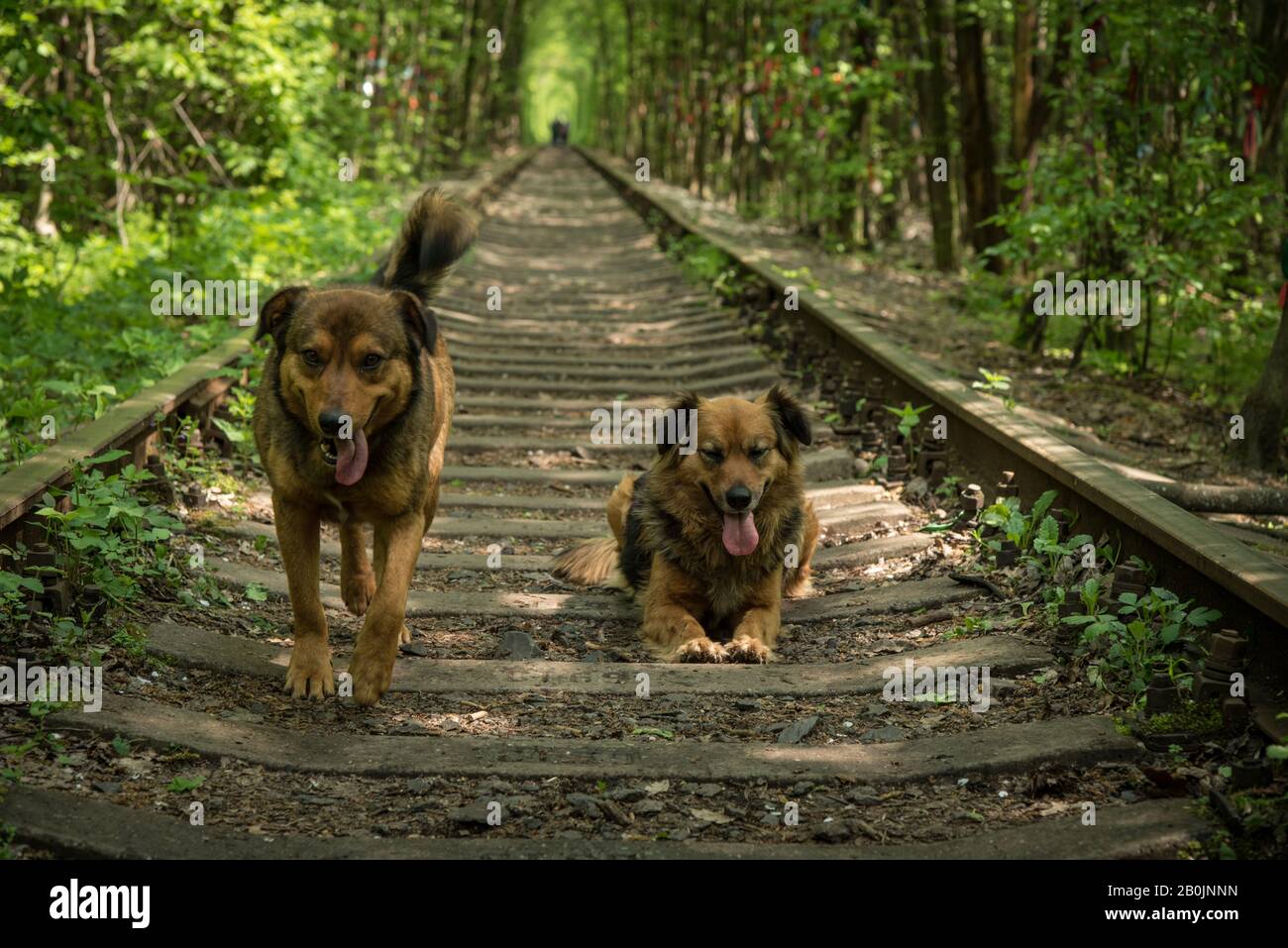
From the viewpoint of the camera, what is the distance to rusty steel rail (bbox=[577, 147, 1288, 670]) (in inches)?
168

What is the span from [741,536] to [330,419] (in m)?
2.06

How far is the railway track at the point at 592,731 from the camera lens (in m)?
3.68

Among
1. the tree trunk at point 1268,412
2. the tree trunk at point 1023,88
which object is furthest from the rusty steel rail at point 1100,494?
the tree trunk at point 1023,88

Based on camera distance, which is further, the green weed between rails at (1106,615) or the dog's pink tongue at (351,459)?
the dog's pink tongue at (351,459)

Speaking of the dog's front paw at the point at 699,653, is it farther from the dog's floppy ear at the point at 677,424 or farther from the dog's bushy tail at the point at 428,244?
the dog's bushy tail at the point at 428,244

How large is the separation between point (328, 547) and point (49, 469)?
2.02 meters

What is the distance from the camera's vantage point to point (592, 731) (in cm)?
475

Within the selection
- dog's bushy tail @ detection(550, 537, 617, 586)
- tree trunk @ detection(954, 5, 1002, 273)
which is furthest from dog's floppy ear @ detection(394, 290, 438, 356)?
tree trunk @ detection(954, 5, 1002, 273)

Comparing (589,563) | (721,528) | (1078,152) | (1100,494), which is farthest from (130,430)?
(1078,152)

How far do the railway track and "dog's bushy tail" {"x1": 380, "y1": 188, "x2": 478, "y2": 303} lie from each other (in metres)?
1.49

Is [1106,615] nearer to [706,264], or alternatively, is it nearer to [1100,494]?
[1100,494]

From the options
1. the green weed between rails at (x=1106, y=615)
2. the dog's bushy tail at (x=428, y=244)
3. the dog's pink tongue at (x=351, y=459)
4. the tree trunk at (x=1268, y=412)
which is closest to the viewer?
the green weed between rails at (x=1106, y=615)

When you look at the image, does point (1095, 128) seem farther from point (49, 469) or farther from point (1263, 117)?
point (49, 469)

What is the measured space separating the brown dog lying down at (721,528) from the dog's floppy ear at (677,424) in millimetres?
10
